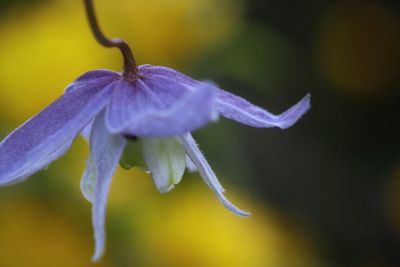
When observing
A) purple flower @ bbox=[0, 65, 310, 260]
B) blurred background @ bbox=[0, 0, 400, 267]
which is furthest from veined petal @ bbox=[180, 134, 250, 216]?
blurred background @ bbox=[0, 0, 400, 267]

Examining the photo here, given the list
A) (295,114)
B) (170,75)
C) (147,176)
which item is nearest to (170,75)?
(170,75)

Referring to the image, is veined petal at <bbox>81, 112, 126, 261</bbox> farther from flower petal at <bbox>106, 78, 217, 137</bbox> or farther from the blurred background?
the blurred background

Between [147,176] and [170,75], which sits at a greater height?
[170,75]

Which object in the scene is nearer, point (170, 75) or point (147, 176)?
point (170, 75)

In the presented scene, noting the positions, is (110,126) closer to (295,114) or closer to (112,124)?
(112,124)

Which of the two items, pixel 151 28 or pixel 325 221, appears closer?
pixel 151 28

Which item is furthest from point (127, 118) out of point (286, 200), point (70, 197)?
point (286, 200)

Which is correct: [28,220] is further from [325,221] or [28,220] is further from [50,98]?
[325,221]
